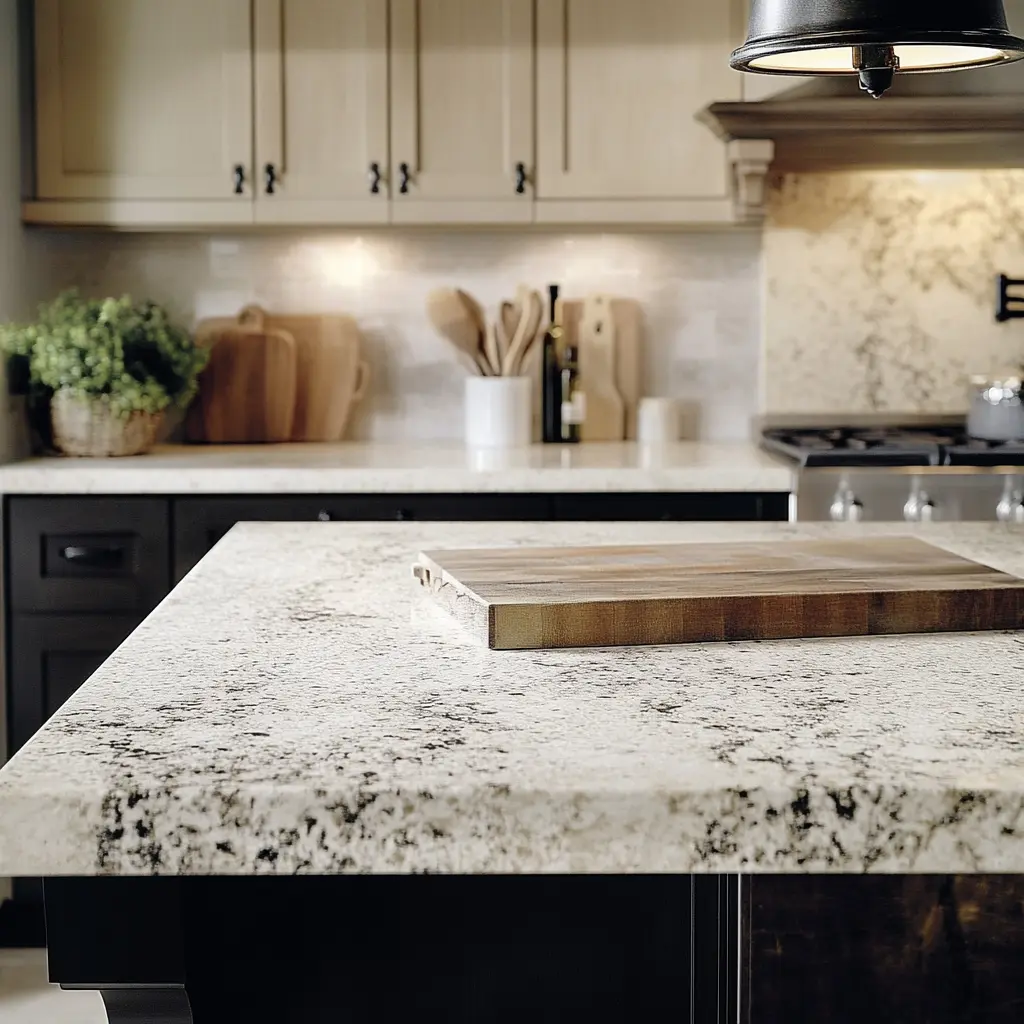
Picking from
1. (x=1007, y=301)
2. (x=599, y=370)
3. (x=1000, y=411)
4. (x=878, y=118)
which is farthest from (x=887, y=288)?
(x=599, y=370)

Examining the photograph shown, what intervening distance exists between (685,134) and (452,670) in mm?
2382

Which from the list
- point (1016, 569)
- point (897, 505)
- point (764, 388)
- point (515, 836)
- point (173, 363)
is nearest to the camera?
point (515, 836)

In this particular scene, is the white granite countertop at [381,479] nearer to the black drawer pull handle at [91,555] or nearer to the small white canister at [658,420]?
the black drawer pull handle at [91,555]

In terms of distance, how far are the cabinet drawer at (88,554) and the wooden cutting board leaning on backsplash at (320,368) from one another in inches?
27.3

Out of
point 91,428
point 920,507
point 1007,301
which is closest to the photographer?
point 920,507

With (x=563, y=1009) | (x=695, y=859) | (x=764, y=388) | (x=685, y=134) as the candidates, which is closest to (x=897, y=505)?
(x=764, y=388)

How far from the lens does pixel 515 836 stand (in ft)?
2.64

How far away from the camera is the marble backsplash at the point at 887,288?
3.48m

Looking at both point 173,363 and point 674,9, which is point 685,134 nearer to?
point 674,9

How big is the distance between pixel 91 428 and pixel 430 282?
3.26 ft

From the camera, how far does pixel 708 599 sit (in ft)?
3.89

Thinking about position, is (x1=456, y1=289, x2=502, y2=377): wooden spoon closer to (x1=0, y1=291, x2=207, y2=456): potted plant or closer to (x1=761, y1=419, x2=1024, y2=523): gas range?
(x1=0, y1=291, x2=207, y2=456): potted plant

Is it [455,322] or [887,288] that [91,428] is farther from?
[887,288]

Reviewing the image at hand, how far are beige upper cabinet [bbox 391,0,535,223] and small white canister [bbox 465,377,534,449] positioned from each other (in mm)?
407
